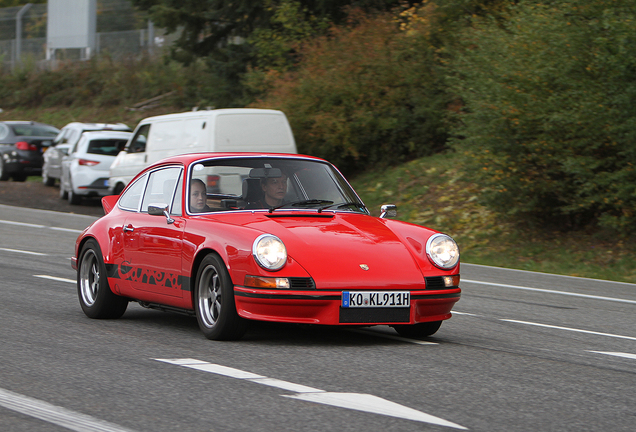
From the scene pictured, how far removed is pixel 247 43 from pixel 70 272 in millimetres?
18335

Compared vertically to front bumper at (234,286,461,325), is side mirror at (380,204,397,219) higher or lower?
higher

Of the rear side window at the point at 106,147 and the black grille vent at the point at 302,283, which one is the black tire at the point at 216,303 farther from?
the rear side window at the point at 106,147

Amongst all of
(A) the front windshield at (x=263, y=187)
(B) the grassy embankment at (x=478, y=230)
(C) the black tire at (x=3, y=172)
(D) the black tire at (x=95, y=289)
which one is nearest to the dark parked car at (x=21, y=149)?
(C) the black tire at (x=3, y=172)

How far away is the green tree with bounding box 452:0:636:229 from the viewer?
14.6 metres

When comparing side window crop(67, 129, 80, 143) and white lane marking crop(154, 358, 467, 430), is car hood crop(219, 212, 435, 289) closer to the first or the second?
white lane marking crop(154, 358, 467, 430)

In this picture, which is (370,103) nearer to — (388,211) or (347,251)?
(388,211)

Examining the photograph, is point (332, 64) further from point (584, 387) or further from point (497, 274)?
point (584, 387)

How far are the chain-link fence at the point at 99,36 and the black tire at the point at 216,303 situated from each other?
1500 inches

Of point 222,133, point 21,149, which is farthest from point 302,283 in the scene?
point 21,149

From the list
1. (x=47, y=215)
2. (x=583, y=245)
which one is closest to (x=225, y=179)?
(x=583, y=245)

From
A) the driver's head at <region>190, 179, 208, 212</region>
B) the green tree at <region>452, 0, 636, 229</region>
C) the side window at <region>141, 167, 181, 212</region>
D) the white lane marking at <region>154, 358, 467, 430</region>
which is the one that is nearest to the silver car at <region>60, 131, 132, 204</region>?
the green tree at <region>452, 0, 636, 229</region>

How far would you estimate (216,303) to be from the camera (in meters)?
6.77

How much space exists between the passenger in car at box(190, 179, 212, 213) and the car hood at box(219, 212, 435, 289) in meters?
0.48

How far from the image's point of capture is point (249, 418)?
4.52 meters
